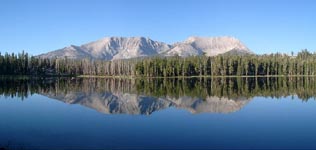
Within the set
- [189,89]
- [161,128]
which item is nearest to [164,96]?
[189,89]

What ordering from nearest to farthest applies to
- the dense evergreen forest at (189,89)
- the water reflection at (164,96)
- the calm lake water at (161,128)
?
the calm lake water at (161,128) < the water reflection at (164,96) < the dense evergreen forest at (189,89)

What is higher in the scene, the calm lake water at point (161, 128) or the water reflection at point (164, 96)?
the water reflection at point (164, 96)

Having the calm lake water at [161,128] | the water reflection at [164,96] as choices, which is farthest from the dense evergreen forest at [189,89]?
the calm lake water at [161,128]

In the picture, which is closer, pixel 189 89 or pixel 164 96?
pixel 164 96

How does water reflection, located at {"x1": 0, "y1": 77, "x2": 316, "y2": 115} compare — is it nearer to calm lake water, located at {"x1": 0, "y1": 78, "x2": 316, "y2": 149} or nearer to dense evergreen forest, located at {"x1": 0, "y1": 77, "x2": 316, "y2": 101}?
dense evergreen forest, located at {"x1": 0, "y1": 77, "x2": 316, "y2": 101}

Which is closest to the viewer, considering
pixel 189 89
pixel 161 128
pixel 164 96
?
pixel 161 128

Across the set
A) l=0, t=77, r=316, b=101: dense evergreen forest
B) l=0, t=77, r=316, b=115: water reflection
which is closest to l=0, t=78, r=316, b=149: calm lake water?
l=0, t=77, r=316, b=115: water reflection

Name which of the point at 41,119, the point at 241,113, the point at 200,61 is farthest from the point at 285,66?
the point at 41,119

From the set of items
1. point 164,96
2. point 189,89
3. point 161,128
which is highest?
point 189,89

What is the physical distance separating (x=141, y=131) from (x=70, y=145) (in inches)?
296

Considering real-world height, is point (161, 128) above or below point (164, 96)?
below

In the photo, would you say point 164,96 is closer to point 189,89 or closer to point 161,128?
point 189,89

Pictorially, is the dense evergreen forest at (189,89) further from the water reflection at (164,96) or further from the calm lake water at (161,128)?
the calm lake water at (161,128)

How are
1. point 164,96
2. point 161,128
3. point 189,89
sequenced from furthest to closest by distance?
point 189,89, point 164,96, point 161,128
